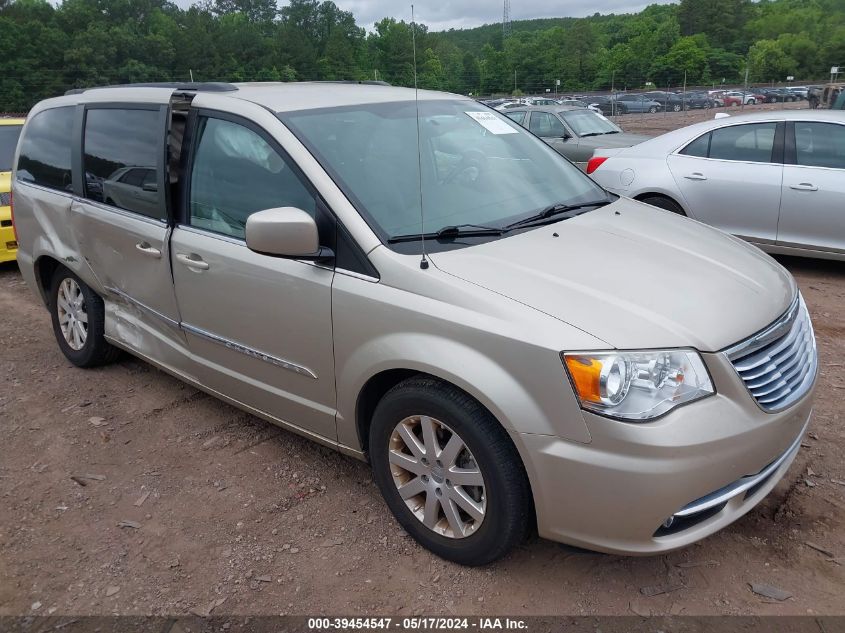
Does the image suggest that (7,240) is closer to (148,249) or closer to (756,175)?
(148,249)

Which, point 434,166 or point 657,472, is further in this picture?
point 434,166

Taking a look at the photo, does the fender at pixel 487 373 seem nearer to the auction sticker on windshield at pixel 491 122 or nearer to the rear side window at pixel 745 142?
the auction sticker on windshield at pixel 491 122

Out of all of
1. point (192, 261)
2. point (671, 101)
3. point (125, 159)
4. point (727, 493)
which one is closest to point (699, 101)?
point (671, 101)

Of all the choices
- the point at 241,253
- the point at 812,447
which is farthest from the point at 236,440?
the point at 812,447

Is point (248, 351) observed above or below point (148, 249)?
below

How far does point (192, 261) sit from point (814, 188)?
5234mm

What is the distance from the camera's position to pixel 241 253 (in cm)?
311

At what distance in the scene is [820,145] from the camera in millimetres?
6066

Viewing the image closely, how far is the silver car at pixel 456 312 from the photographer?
7.31ft

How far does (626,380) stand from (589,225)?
1.12 meters

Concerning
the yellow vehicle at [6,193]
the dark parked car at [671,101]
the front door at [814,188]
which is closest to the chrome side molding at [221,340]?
the yellow vehicle at [6,193]

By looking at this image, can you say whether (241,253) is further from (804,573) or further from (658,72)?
(658,72)

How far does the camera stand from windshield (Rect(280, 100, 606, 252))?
290 cm

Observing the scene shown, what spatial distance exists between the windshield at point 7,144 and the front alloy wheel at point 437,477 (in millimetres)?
7349
